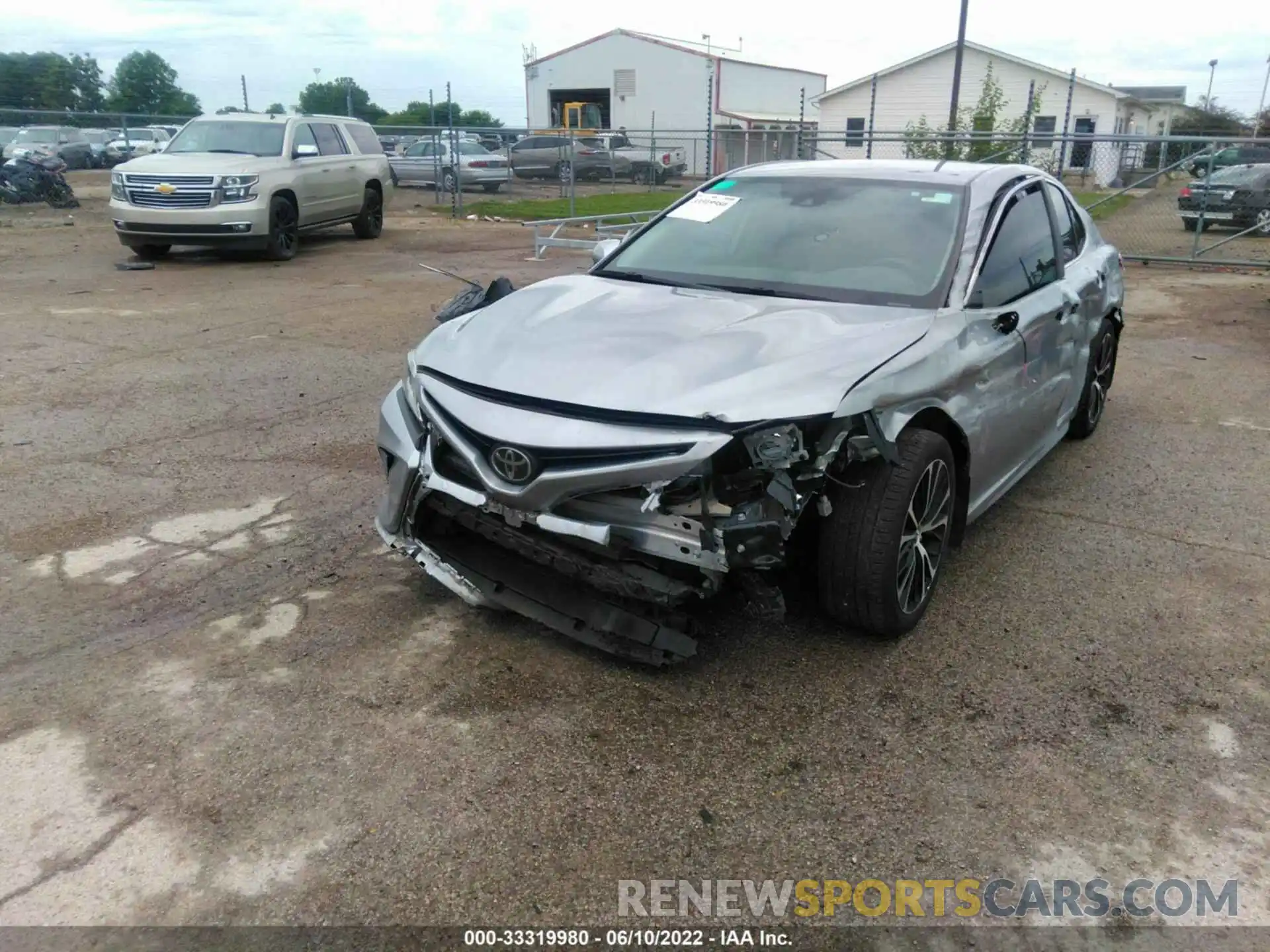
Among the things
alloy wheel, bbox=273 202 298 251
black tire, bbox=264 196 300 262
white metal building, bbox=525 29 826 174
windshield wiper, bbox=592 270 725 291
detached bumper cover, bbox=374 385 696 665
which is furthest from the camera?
white metal building, bbox=525 29 826 174

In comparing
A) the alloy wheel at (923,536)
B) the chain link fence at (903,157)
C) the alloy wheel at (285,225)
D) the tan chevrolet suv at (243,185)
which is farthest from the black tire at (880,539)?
the alloy wheel at (285,225)

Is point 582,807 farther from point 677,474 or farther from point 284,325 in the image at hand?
point 284,325

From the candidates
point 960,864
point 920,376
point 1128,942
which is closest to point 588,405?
point 920,376

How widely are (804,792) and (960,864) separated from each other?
1.52 feet

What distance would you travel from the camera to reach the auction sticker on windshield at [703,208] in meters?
4.74

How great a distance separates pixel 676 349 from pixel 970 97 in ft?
146

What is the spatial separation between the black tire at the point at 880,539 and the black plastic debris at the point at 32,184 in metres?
21.1

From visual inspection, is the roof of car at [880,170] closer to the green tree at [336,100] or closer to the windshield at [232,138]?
the windshield at [232,138]

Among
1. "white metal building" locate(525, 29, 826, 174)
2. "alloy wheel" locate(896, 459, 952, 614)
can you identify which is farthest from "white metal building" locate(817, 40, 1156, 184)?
"alloy wheel" locate(896, 459, 952, 614)

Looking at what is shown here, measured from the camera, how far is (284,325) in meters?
9.20

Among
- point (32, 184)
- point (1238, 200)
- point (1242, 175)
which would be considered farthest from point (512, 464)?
point (32, 184)

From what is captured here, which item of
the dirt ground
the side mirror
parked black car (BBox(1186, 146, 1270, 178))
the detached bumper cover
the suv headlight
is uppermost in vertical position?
parked black car (BBox(1186, 146, 1270, 178))

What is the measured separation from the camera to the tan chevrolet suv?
12.2 meters

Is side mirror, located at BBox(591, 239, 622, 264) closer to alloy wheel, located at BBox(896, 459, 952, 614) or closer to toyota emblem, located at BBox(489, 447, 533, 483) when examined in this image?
toyota emblem, located at BBox(489, 447, 533, 483)
